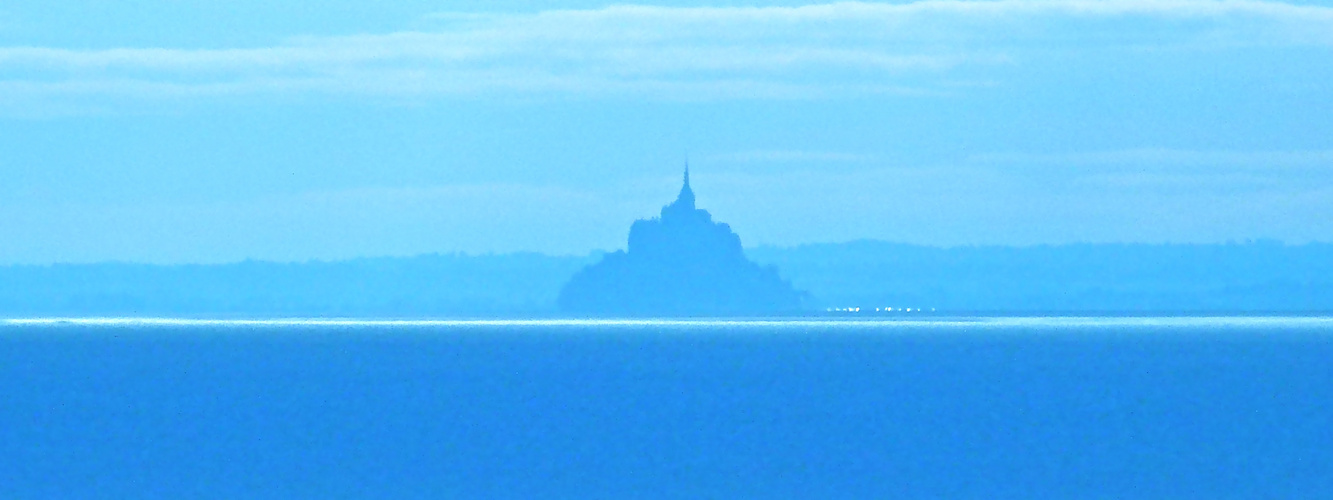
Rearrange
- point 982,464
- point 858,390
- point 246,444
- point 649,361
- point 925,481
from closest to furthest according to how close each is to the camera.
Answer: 1. point 925,481
2. point 982,464
3. point 246,444
4. point 858,390
5. point 649,361

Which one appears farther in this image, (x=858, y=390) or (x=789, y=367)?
(x=789, y=367)

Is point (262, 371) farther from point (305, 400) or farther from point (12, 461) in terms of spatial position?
point (12, 461)

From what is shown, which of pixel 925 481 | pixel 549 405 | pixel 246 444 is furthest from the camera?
pixel 549 405

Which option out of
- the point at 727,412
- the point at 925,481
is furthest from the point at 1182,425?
the point at 925,481

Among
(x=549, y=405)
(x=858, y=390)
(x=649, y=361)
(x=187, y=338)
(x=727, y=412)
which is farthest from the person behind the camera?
(x=187, y=338)

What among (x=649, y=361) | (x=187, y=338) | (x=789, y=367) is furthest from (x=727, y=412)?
(x=187, y=338)

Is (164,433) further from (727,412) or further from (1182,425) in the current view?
(1182,425)
